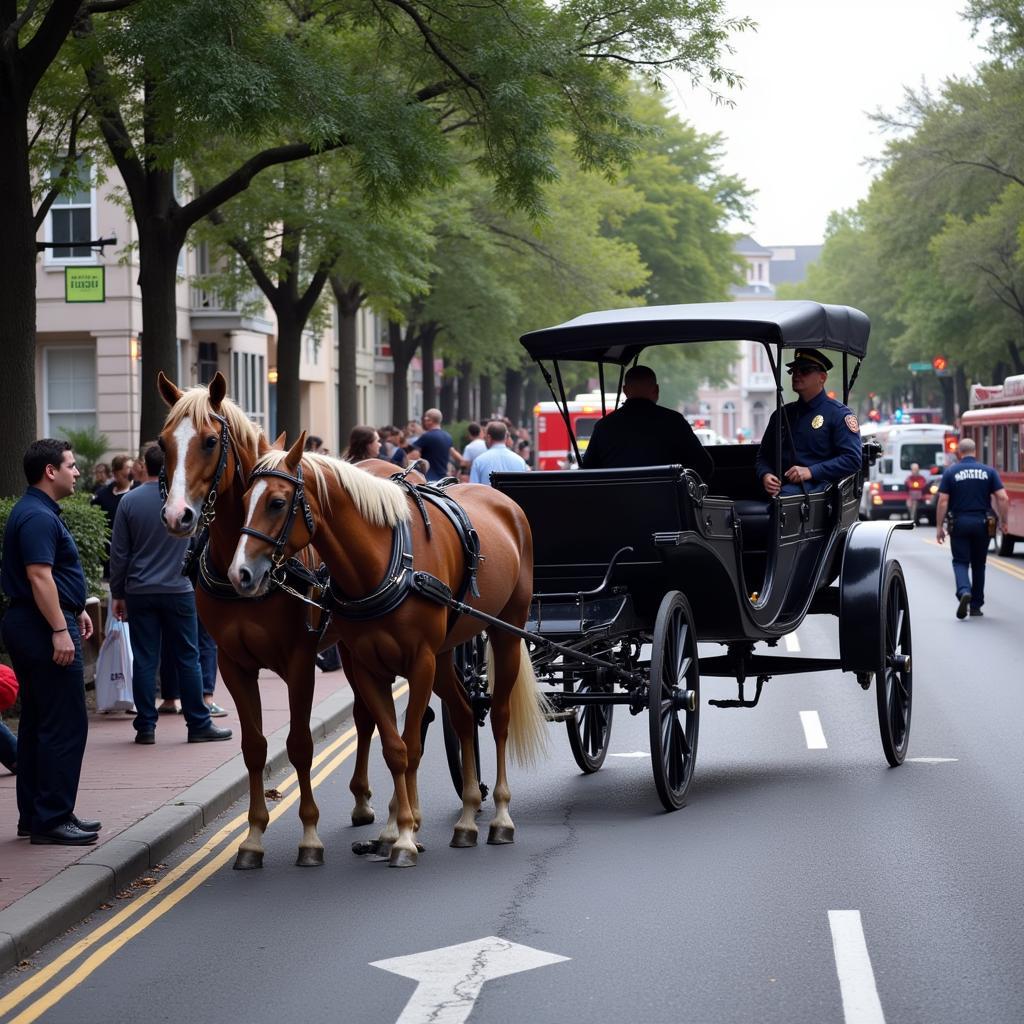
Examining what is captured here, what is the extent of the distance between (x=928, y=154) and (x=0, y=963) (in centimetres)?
4372

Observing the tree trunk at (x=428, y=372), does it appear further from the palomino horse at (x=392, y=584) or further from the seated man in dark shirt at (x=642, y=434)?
the palomino horse at (x=392, y=584)

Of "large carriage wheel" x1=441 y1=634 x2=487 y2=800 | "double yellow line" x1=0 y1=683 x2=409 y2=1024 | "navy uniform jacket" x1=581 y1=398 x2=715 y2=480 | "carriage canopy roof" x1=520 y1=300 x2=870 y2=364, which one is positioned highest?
"carriage canopy roof" x1=520 y1=300 x2=870 y2=364

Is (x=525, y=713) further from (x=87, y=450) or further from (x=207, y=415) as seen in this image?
(x=87, y=450)

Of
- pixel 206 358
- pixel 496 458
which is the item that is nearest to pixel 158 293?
pixel 496 458

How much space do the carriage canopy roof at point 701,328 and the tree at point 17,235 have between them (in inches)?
202

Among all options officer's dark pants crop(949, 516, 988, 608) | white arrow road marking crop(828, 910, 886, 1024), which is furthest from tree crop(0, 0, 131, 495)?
officer's dark pants crop(949, 516, 988, 608)

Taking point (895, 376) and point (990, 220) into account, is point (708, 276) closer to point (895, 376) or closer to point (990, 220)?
point (990, 220)

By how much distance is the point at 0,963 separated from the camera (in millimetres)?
6379

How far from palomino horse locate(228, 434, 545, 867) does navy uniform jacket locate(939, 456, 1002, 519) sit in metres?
13.1

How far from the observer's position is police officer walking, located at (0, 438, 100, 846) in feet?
27.0

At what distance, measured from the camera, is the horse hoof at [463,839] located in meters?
8.48

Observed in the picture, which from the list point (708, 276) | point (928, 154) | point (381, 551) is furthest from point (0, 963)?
point (708, 276)

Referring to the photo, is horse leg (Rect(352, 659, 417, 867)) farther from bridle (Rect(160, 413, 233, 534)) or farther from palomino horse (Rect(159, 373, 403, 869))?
bridle (Rect(160, 413, 233, 534))

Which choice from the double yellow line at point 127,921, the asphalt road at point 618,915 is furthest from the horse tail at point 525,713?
the double yellow line at point 127,921
